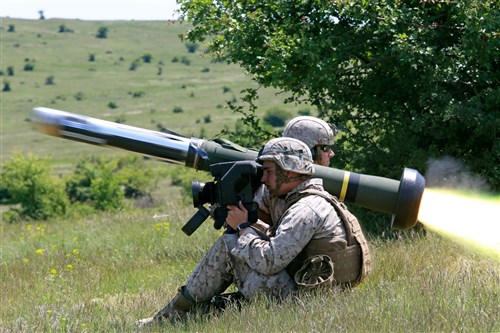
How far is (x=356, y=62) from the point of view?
1169 centimetres

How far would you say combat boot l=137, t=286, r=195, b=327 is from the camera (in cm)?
662

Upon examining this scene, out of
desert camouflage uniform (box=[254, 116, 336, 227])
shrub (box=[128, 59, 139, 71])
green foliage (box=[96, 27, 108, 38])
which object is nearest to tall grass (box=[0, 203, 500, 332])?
desert camouflage uniform (box=[254, 116, 336, 227])

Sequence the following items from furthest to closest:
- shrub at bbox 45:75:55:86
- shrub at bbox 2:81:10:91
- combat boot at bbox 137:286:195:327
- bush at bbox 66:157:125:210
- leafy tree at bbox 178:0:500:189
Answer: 1. shrub at bbox 45:75:55:86
2. shrub at bbox 2:81:10:91
3. bush at bbox 66:157:125:210
4. leafy tree at bbox 178:0:500:189
5. combat boot at bbox 137:286:195:327

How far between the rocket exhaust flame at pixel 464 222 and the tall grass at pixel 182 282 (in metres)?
0.16

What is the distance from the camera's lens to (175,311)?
6.67 metres

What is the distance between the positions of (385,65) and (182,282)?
434 centimetres

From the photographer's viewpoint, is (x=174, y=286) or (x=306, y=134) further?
(x=174, y=286)

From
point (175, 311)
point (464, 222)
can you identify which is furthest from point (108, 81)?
point (175, 311)

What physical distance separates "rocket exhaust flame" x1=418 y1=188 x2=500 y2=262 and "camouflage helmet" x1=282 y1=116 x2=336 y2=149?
3.94ft

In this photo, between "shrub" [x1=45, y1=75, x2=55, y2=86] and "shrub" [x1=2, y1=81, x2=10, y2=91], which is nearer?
"shrub" [x1=2, y1=81, x2=10, y2=91]

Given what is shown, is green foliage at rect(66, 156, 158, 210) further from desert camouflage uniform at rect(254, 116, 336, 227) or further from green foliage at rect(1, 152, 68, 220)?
desert camouflage uniform at rect(254, 116, 336, 227)

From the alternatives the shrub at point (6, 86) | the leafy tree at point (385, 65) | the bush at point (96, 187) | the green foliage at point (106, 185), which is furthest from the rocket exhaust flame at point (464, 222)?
the shrub at point (6, 86)

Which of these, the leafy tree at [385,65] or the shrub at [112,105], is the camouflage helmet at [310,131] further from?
the shrub at [112,105]

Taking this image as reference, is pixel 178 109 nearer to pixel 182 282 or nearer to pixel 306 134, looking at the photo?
pixel 182 282
